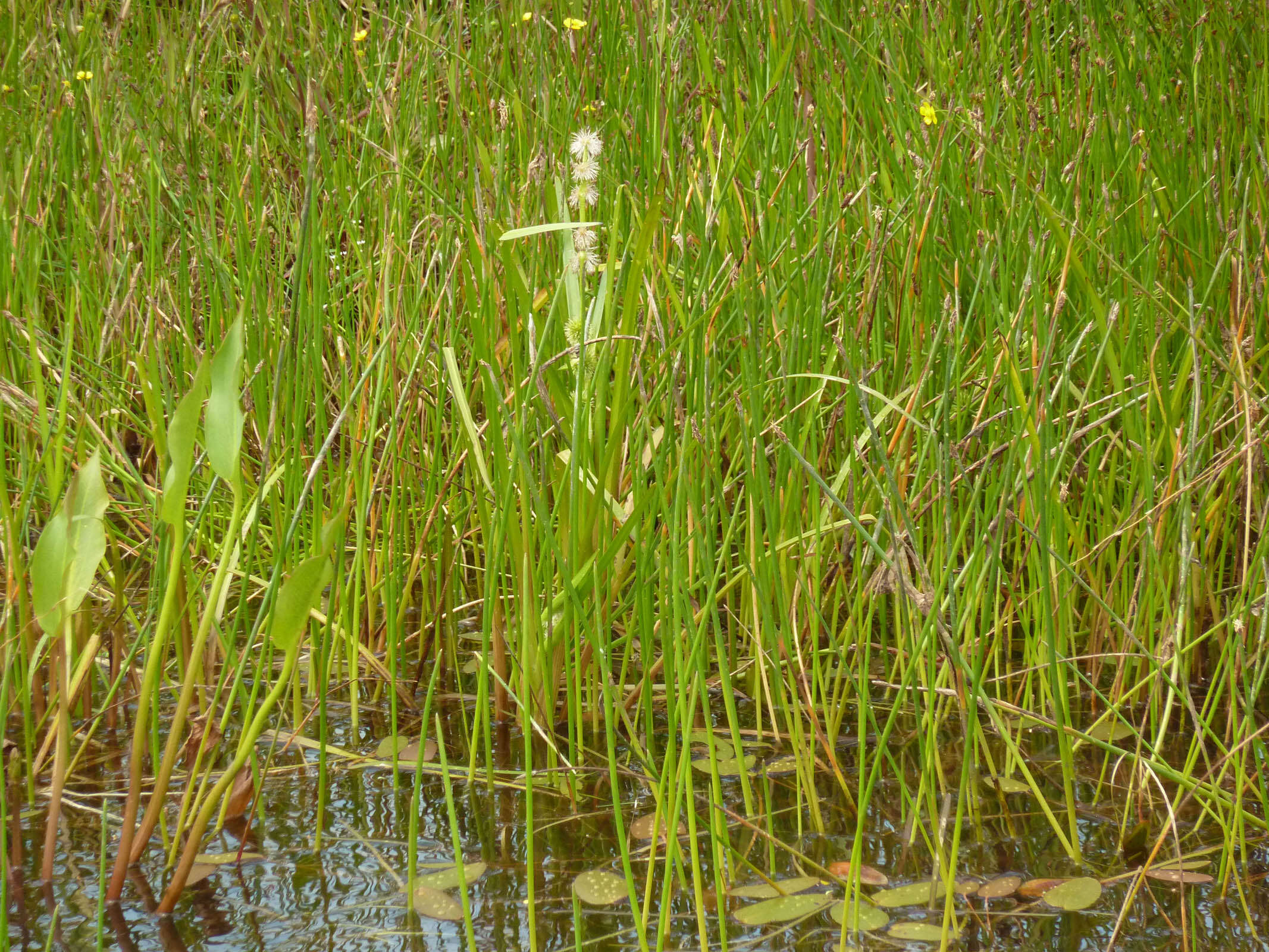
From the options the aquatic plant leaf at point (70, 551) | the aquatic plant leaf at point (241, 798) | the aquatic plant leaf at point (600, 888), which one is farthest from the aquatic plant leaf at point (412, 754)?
the aquatic plant leaf at point (70, 551)

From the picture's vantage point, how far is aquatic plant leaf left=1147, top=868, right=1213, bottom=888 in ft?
3.18

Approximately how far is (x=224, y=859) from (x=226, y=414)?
416 millimetres

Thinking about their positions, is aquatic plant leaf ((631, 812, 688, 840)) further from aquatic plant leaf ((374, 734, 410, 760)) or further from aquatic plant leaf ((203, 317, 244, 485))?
aquatic plant leaf ((203, 317, 244, 485))

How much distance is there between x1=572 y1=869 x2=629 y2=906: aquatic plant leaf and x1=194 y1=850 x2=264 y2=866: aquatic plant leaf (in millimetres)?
302

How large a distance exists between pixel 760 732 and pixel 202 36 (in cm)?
229

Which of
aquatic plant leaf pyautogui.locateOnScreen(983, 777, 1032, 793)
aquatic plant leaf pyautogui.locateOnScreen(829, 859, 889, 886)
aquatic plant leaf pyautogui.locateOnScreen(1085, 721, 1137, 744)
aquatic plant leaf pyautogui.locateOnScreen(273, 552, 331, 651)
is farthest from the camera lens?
aquatic plant leaf pyautogui.locateOnScreen(1085, 721, 1137, 744)

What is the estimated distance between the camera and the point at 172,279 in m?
2.09

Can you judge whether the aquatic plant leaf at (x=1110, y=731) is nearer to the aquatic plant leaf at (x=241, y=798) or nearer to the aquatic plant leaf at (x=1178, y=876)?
the aquatic plant leaf at (x=1178, y=876)

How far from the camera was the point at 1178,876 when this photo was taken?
970 mm

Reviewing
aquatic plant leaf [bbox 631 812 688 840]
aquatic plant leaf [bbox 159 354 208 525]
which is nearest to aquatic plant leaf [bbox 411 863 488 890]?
aquatic plant leaf [bbox 631 812 688 840]

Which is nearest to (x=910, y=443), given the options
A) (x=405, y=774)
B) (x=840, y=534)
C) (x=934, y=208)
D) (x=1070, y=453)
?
(x=840, y=534)

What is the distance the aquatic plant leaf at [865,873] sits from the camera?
0.99 meters

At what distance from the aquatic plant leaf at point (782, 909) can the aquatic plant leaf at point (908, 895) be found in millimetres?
45

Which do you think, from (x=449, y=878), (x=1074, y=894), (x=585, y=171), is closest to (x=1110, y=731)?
(x=1074, y=894)
